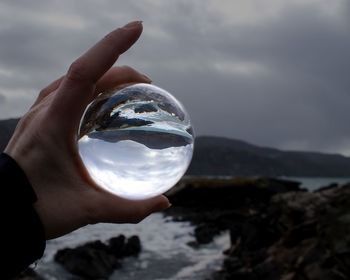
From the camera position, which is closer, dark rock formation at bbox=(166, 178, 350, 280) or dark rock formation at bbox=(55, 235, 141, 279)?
dark rock formation at bbox=(166, 178, 350, 280)

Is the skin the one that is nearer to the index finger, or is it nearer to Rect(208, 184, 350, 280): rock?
the index finger

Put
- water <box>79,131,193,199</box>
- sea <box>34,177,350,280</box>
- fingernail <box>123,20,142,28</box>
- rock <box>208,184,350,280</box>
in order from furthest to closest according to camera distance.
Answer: sea <box>34,177,350,280</box>
rock <box>208,184,350,280</box>
water <box>79,131,193,199</box>
fingernail <box>123,20,142,28</box>

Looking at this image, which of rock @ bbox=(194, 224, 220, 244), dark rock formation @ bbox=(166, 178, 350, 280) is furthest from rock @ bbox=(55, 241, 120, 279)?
rock @ bbox=(194, 224, 220, 244)

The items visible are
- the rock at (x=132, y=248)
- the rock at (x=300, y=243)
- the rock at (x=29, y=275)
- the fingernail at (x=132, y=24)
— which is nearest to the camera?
the fingernail at (x=132, y=24)

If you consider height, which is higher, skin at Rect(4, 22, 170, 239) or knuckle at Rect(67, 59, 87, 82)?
knuckle at Rect(67, 59, 87, 82)

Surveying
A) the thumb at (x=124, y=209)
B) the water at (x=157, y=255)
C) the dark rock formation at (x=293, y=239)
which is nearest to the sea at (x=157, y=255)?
the water at (x=157, y=255)

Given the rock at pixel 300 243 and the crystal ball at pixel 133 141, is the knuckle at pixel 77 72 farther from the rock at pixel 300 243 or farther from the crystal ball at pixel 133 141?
the rock at pixel 300 243

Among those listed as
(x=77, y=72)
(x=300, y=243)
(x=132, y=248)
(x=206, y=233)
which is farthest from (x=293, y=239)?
(x=77, y=72)
